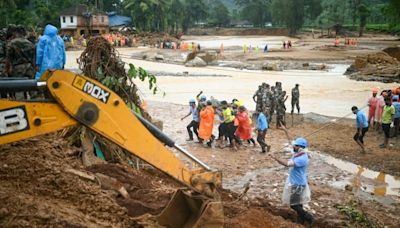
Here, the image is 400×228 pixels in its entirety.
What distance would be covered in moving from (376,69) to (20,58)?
2730 cm

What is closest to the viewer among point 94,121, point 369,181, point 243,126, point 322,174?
point 94,121

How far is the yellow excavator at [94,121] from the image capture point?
3943mm

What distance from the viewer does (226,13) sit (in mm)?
98438

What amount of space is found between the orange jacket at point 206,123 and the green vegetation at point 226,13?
4309 cm

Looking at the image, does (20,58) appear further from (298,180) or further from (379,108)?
(379,108)

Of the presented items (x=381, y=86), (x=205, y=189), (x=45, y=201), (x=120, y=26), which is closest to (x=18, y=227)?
(x=45, y=201)

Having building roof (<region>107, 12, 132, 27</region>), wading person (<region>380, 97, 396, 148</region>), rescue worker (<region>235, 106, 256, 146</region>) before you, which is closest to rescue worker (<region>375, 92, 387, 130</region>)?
wading person (<region>380, 97, 396, 148</region>)

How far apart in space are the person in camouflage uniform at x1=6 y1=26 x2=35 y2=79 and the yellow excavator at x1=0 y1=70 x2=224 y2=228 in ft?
16.1

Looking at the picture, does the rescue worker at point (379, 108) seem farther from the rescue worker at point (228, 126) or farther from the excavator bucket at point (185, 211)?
the excavator bucket at point (185, 211)

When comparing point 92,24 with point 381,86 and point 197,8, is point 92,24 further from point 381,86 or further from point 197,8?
point 381,86

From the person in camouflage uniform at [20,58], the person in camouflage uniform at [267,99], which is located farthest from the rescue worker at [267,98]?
the person in camouflage uniform at [20,58]

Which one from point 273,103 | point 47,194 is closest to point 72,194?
point 47,194

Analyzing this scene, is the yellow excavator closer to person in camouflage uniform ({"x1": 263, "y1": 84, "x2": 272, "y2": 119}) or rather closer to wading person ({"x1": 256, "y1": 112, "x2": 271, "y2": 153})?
wading person ({"x1": 256, "y1": 112, "x2": 271, "y2": 153})

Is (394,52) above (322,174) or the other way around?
above
